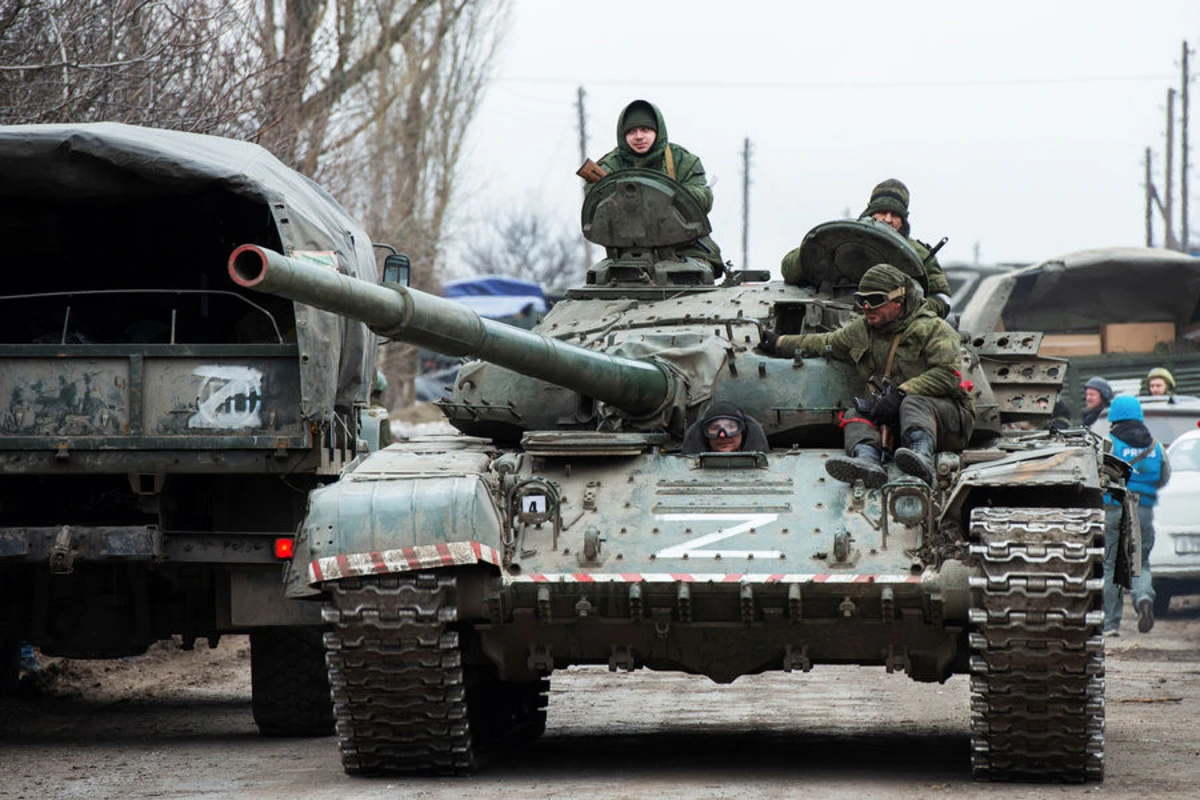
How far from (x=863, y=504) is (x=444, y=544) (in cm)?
205

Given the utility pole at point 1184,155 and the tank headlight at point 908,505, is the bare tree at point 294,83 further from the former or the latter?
the utility pole at point 1184,155

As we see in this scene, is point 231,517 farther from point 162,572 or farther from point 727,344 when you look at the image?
point 727,344

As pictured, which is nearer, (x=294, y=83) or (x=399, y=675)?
(x=399, y=675)

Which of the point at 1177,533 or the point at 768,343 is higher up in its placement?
the point at 768,343

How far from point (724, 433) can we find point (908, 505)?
4.12 feet

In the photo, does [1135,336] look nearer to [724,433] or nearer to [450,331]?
[724,433]

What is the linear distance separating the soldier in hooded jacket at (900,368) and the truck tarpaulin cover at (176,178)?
260cm

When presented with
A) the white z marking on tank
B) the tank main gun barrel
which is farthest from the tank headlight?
the white z marking on tank

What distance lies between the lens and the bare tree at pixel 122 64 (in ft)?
51.2

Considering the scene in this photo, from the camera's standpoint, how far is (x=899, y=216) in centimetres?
1399

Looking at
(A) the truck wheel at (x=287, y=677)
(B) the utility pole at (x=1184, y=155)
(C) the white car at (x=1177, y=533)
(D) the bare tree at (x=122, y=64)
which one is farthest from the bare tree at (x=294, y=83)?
(B) the utility pole at (x=1184, y=155)

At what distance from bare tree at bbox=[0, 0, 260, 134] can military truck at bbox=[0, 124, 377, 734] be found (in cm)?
157

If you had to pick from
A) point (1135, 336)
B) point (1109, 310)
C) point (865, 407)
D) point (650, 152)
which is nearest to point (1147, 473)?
point (650, 152)

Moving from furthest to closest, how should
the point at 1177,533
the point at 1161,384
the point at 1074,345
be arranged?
the point at 1074,345 < the point at 1161,384 < the point at 1177,533
